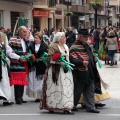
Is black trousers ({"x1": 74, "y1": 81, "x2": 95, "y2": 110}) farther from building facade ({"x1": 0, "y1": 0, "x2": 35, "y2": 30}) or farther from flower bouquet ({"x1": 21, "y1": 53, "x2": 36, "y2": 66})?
building facade ({"x1": 0, "y1": 0, "x2": 35, "y2": 30})

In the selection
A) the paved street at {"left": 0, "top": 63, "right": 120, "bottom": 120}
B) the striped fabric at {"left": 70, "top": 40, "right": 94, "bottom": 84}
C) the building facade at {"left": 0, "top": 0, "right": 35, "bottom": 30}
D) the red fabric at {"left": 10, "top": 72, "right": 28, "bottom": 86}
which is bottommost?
the paved street at {"left": 0, "top": 63, "right": 120, "bottom": 120}

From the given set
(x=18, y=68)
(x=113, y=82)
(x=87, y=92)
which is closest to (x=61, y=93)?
(x=87, y=92)

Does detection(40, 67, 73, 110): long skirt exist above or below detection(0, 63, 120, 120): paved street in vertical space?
above

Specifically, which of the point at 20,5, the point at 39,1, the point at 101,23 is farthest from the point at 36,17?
the point at 101,23

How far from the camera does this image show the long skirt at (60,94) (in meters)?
9.67

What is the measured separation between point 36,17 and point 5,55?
38.8 metres

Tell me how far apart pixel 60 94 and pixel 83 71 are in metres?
0.65

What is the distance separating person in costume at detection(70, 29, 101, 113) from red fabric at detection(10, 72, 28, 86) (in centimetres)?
175

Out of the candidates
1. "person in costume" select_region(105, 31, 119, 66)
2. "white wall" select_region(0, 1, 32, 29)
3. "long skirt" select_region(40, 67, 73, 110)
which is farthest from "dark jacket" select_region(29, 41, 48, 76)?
"white wall" select_region(0, 1, 32, 29)

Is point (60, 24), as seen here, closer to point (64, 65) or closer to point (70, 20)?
point (70, 20)

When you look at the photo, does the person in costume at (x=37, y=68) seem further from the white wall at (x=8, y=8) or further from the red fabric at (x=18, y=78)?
the white wall at (x=8, y=8)

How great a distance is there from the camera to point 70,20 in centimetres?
6384

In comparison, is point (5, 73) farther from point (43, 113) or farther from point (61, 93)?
point (61, 93)

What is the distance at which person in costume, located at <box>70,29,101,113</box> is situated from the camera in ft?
32.1
